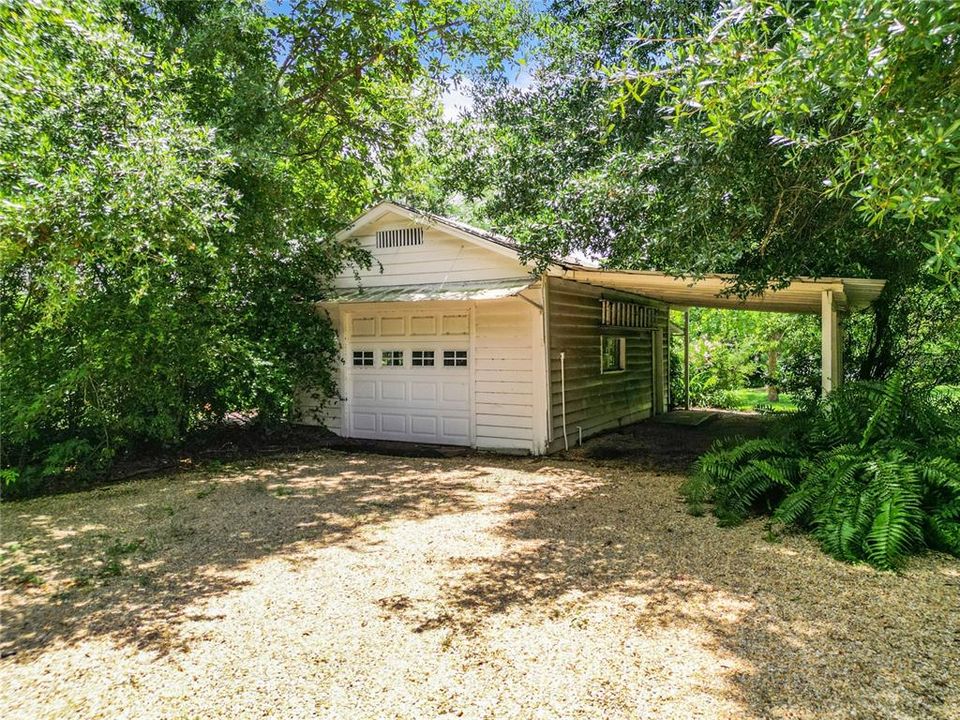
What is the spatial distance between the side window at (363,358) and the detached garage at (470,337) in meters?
0.04

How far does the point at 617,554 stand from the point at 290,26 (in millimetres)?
9089

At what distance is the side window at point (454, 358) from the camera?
31.1ft

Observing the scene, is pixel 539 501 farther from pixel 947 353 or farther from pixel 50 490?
pixel 947 353

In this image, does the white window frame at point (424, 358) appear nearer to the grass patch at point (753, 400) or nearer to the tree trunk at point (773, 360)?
the grass patch at point (753, 400)

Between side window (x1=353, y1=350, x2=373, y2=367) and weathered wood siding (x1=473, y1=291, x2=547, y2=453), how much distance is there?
2.19m

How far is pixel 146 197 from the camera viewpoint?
4.86 m

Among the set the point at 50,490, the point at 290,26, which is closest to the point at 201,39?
the point at 290,26

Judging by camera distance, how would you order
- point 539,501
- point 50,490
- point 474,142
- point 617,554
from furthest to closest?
point 474,142, point 50,490, point 539,501, point 617,554

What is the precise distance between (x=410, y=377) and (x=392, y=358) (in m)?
0.52

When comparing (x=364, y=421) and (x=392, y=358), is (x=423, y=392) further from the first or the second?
(x=364, y=421)

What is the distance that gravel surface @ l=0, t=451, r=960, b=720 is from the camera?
273cm

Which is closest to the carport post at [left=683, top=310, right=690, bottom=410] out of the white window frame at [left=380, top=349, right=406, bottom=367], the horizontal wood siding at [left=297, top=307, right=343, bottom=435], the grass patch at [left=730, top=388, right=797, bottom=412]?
the grass patch at [left=730, top=388, right=797, bottom=412]

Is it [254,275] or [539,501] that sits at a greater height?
[254,275]

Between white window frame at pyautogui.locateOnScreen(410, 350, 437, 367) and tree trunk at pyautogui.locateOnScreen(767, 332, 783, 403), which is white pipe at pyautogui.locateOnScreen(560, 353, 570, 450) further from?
tree trunk at pyautogui.locateOnScreen(767, 332, 783, 403)
